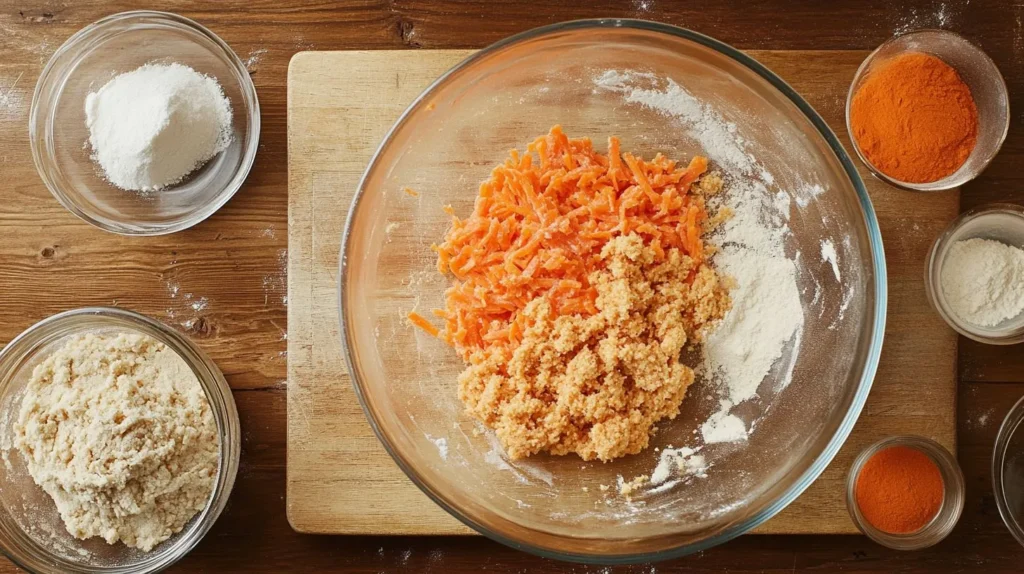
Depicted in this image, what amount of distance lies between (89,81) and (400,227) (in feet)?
3.60

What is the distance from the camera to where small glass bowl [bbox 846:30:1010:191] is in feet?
7.21

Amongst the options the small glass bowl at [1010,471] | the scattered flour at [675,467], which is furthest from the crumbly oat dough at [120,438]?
the small glass bowl at [1010,471]

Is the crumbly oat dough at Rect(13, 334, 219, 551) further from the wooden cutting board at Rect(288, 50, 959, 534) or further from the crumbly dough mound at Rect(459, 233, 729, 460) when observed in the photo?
the crumbly dough mound at Rect(459, 233, 729, 460)

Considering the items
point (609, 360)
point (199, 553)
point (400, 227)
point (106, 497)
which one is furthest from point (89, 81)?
point (609, 360)

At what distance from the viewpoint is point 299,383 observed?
2.28m

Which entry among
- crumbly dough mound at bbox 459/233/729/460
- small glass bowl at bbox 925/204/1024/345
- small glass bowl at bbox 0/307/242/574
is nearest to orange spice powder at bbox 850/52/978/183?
small glass bowl at bbox 925/204/1024/345

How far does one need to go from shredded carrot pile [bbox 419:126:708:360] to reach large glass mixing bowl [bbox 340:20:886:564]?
0.36 feet

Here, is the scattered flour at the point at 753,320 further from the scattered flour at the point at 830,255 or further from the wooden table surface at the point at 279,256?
the wooden table surface at the point at 279,256

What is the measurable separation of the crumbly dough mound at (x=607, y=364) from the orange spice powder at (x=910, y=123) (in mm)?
609

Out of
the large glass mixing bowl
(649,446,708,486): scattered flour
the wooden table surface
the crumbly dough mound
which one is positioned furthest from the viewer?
the wooden table surface

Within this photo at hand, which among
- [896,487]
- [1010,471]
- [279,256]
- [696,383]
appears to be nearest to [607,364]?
[696,383]

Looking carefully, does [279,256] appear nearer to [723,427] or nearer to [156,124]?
[156,124]

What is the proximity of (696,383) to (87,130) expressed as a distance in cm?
200

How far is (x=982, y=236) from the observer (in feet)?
7.39
